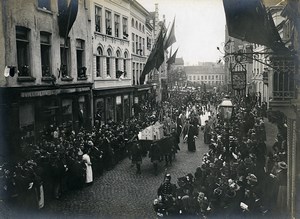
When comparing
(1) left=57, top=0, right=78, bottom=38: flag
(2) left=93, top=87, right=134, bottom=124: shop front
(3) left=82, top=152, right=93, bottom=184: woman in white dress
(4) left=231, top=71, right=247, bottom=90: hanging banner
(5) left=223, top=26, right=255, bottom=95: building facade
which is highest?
(1) left=57, top=0, right=78, bottom=38: flag

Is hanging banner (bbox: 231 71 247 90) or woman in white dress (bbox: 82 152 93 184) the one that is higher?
hanging banner (bbox: 231 71 247 90)

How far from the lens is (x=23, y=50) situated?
49.8ft

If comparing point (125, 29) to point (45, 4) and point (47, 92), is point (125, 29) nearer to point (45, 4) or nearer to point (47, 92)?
point (45, 4)

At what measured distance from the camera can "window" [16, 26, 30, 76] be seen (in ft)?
48.4

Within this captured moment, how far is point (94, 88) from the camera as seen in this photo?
21.1 meters

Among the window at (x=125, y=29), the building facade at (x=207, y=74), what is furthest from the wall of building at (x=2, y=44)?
the building facade at (x=207, y=74)

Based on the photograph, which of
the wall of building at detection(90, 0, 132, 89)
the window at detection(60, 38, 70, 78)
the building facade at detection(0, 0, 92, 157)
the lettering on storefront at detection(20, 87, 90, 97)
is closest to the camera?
the building facade at detection(0, 0, 92, 157)

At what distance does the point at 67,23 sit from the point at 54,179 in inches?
321

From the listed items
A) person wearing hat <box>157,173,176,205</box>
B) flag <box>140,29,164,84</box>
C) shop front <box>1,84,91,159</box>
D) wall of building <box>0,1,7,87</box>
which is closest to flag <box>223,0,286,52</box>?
person wearing hat <box>157,173,176,205</box>

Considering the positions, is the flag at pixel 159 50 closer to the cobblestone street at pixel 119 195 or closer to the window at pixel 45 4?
the window at pixel 45 4

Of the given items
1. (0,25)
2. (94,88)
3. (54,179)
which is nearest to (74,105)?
(94,88)

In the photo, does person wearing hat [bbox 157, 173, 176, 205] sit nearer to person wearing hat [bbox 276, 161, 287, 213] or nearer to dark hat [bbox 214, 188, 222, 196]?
dark hat [bbox 214, 188, 222, 196]

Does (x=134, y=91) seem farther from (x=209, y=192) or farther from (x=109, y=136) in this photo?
(x=209, y=192)

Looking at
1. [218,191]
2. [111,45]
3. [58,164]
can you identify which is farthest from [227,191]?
[111,45]
